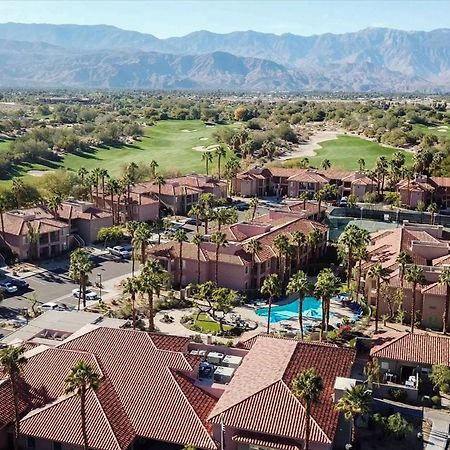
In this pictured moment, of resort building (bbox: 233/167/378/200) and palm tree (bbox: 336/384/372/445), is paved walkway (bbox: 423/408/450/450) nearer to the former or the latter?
palm tree (bbox: 336/384/372/445)

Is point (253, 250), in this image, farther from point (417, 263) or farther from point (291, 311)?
point (417, 263)

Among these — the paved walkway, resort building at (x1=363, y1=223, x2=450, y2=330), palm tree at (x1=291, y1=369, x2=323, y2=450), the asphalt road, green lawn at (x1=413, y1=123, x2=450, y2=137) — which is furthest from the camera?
green lawn at (x1=413, y1=123, x2=450, y2=137)

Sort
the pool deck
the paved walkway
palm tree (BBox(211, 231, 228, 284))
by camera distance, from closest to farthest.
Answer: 1. the paved walkway
2. the pool deck
3. palm tree (BBox(211, 231, 228, 284))

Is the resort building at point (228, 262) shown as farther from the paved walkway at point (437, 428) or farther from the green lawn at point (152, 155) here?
the green lawn at point (152, 155)

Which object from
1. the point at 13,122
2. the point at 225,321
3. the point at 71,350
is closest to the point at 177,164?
the point at 13,122

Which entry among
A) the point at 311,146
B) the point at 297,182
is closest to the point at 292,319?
the point at 297,182

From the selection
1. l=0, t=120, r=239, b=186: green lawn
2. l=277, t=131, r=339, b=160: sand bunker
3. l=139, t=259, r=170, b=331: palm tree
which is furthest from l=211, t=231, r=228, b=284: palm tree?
l=277, t=131, r=339, b=160: sand bunker
